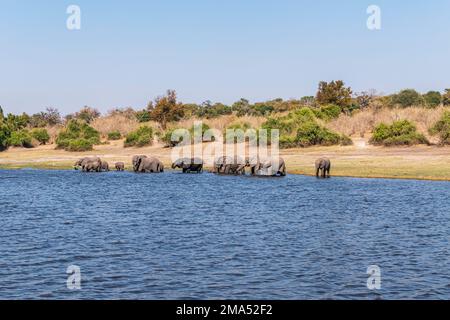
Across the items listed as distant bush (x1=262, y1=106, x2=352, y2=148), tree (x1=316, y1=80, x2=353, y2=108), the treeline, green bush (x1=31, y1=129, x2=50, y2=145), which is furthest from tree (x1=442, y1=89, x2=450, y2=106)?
green bush (x1=31, y1=129, x2=50, y2=145)

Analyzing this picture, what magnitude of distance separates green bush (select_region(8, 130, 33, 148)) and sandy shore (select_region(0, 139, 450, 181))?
2.12m

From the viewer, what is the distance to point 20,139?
73062 millimetres

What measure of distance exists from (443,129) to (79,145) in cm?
3495

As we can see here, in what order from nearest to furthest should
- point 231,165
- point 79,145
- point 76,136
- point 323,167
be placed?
point 323,167, point 231,165, point 79,145, point 76,136

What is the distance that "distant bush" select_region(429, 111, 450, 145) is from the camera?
168 ft

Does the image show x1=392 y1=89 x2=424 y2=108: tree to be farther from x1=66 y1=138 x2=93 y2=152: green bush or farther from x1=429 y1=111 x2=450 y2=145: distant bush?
x1=66 y1=138 x2=93 y2=152: green bush

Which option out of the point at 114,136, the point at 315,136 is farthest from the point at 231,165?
the point at 114,136

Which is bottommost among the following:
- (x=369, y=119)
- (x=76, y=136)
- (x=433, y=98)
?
(x=76, y=136)

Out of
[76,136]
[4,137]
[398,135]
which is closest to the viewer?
[398,135]

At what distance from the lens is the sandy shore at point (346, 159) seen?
4122cm

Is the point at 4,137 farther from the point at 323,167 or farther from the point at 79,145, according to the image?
the point at 323,167
